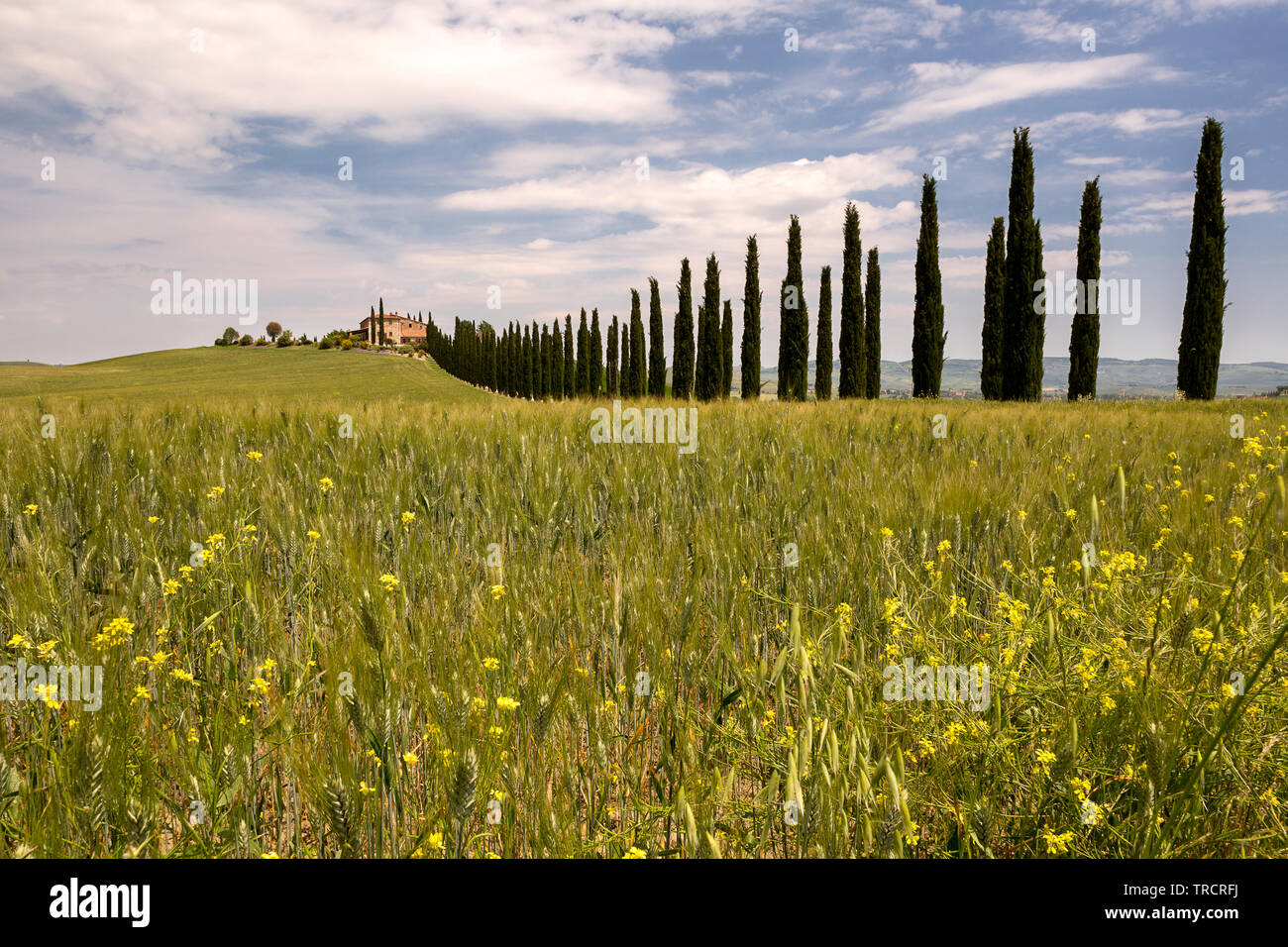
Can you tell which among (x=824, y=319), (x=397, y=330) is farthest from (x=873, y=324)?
(x=397, y=330)

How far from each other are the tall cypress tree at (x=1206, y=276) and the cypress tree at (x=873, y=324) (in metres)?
12.0

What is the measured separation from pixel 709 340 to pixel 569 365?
1741 centimetres

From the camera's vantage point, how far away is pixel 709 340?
33.9 meters

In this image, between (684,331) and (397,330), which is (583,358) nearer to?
(684,331)

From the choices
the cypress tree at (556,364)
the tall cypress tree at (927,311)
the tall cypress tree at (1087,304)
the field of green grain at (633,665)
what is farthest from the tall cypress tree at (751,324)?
the field of green grain at (633,665)

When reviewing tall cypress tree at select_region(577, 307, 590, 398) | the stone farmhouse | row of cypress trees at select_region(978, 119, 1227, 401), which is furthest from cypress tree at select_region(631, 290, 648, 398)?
the stone farmhouse

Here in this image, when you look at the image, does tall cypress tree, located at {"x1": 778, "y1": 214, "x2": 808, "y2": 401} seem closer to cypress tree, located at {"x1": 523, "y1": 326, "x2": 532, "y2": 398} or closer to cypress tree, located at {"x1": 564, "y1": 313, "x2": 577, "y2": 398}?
cypress tree, located at {"x1": 564, "y1": 313, "x2": 577, "y2": 398}

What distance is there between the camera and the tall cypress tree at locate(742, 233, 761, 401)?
31.1m

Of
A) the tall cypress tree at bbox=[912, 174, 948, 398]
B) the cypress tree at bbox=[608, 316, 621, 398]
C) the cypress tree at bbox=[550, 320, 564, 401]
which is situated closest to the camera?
the tall cypress tree at bbox=[912, 174, 948, 398]

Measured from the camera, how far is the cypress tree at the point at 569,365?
4753cm

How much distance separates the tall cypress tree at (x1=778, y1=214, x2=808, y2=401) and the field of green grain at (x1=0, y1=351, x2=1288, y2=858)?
26158 millimetres

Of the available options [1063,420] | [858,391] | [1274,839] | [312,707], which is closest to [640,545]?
[312,707]

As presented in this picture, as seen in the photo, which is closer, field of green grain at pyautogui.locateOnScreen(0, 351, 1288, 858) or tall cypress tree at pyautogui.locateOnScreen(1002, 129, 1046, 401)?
field of green grain at pyautogui.locateOnScreen(0, 351, 1288, 858)
